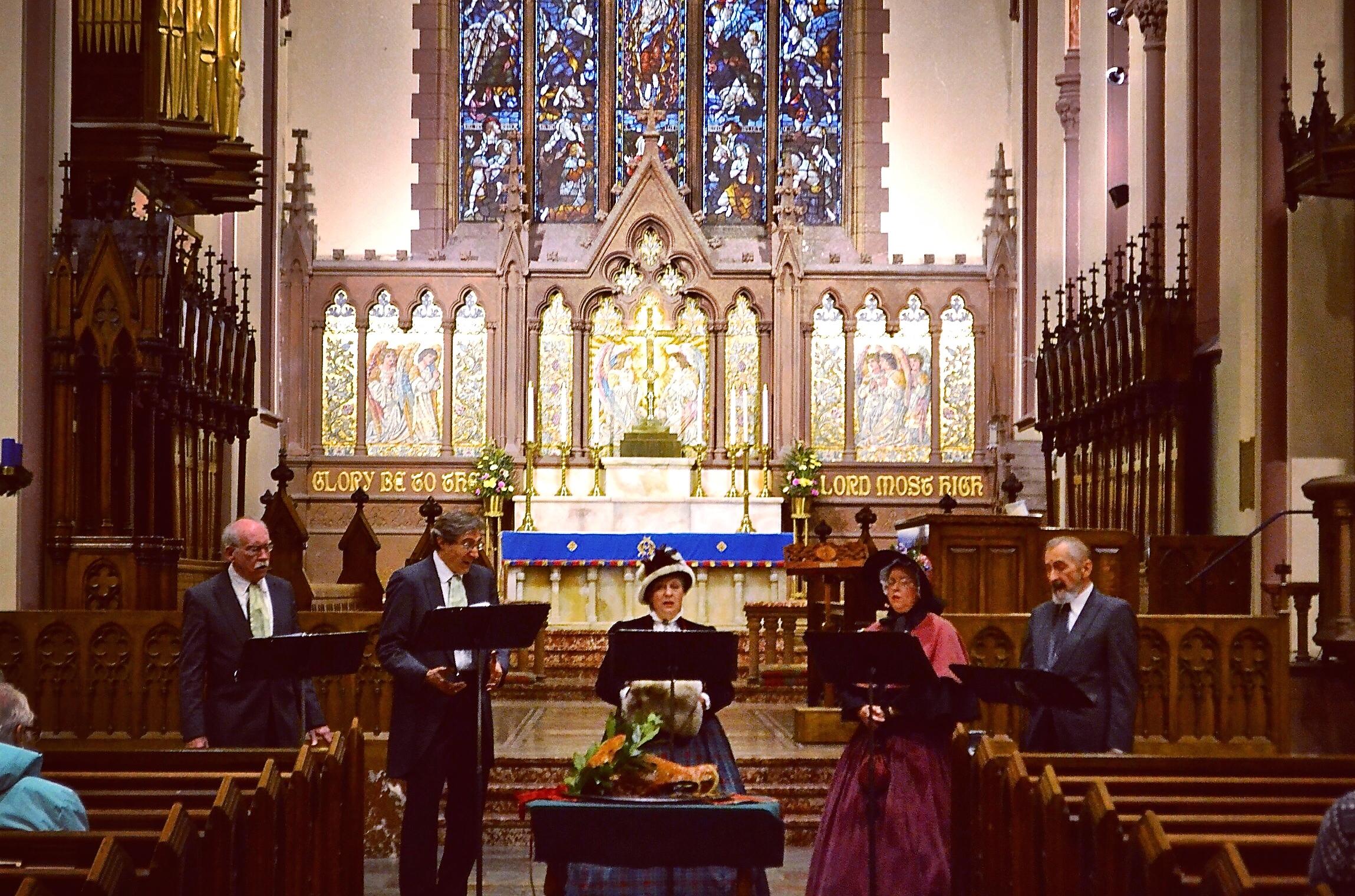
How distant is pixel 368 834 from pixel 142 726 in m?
1.29

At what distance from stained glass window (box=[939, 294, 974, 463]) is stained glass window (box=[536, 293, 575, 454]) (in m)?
4.11

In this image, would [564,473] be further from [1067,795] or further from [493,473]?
[1067,795]

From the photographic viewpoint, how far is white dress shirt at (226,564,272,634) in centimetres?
668

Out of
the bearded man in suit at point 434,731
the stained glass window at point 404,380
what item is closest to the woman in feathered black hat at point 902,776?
the bearded man in suit at point 434,731

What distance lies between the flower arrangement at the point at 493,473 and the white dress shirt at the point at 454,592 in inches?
463

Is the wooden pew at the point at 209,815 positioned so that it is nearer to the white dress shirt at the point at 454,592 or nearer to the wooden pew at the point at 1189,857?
the white dress shirt at the point at 454,592

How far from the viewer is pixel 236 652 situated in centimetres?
657

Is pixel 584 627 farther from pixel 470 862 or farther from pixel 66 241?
pixel 470 862

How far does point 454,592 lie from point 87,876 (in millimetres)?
3434

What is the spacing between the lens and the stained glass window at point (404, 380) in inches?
774

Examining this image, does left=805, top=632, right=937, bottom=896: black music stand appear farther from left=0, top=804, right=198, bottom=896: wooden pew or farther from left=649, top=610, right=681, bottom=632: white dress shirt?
left=0, top=804, right=198, bottom=896: wooden pew

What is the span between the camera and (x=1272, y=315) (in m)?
12.4

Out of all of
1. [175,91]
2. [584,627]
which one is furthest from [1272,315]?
[175,91]

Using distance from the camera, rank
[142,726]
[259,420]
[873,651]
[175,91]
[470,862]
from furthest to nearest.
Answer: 1. [259,420]
2. [175,91]
3. [142,726]
4. [470,862]
5. [873,651]
